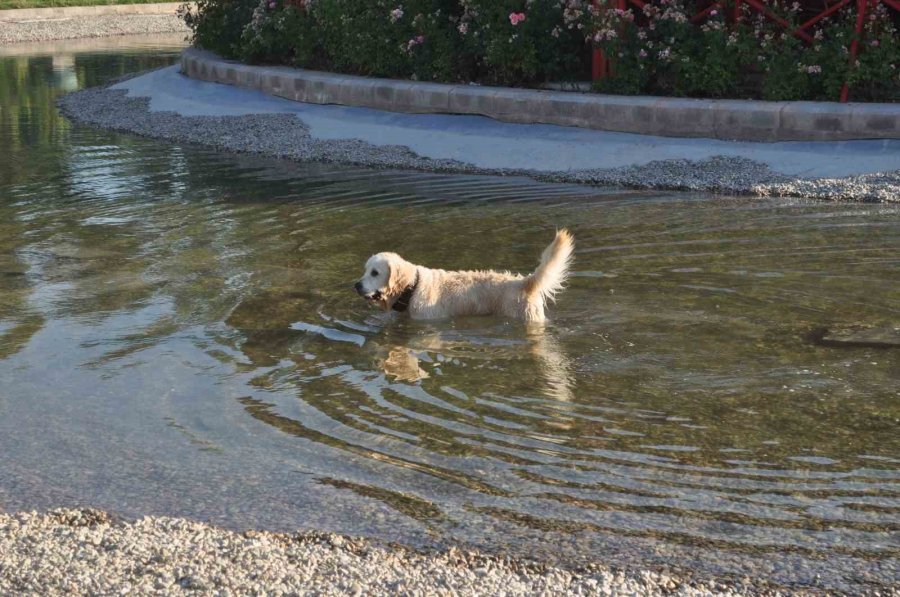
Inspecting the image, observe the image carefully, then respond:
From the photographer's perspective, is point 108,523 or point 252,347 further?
point 252,347

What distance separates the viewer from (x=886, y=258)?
10.0m

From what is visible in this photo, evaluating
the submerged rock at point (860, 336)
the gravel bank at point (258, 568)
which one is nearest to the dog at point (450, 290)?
the submerged rock at point (860, 336)

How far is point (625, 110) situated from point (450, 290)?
26.4 feet

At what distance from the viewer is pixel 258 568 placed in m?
5.05

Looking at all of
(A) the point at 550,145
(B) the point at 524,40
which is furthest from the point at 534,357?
(B) the point at 524,40

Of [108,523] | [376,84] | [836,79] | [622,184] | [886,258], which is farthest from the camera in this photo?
[376,84]

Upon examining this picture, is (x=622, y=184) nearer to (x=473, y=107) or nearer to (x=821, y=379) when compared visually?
(x=473, y=107)

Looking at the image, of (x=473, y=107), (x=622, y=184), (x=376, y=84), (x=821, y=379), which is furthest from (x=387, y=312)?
(x=376, y=84)

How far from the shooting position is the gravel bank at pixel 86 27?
40.4m

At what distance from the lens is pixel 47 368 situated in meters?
7.90

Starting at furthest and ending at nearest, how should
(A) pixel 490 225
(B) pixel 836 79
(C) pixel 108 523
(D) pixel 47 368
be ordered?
(B) pixel 836 79 < (A) pixel 490 225 < (D) pixel 47 368 < (C) pixel 108 523

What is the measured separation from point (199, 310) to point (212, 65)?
49.5 ft

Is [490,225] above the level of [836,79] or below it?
below

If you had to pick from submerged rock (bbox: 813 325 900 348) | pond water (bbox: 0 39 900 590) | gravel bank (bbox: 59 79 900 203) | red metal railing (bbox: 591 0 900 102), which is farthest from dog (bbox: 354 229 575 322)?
red metal railing (bbox: 591 0 900 102)
